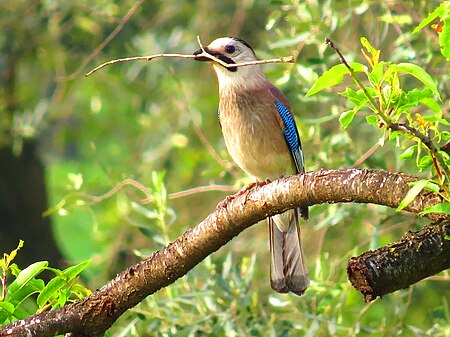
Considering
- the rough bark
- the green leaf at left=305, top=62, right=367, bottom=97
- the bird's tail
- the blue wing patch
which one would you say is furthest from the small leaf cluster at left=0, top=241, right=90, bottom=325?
the blue wing patch

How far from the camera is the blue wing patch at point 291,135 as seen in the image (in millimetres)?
4793

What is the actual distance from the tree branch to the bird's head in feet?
6.15

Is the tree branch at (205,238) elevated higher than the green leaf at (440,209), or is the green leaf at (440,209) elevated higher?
the tree branch at (205,238)

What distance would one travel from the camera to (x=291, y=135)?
190 inches

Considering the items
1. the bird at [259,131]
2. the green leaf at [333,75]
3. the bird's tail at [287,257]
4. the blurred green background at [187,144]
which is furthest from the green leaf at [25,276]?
the bird at [259,131]

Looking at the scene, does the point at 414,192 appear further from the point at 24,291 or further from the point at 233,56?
the point at 233,56

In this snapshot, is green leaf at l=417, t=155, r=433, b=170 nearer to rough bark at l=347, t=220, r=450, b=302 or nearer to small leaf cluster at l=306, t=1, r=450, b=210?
small leaf cluster at l=306, t=1, r=450, b=210

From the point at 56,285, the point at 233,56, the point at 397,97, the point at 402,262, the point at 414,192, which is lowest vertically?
the point at 402,262

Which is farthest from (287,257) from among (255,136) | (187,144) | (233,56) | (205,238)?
(187,144)

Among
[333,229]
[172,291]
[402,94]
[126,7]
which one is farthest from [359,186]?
[126,7]

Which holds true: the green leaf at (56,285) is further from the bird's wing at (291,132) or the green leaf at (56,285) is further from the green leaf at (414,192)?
the bird's wing at (291,132)

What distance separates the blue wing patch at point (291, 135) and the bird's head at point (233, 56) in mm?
248

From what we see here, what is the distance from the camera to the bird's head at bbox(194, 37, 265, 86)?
189 inches

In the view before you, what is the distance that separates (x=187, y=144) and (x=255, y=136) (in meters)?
2.83
